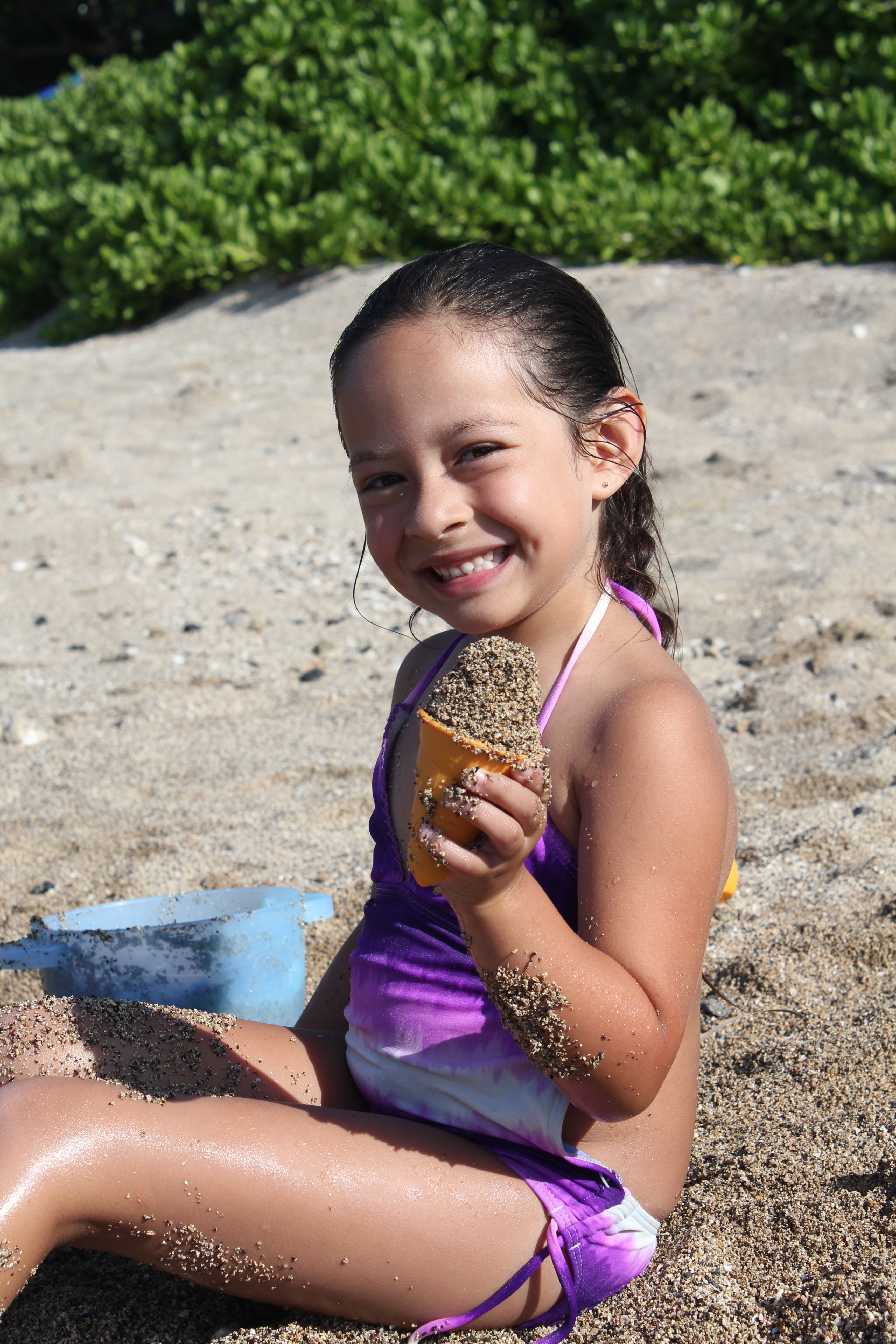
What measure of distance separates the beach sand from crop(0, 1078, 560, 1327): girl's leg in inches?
4.7

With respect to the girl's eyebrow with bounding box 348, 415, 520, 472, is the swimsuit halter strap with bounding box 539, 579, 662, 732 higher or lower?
lower

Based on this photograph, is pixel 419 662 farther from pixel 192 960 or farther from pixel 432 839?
pixel 432 839

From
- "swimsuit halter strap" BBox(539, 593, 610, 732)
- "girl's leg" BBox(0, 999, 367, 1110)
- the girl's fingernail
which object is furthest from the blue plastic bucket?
the girl's fingernail

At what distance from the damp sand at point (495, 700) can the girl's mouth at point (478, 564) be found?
19 cm

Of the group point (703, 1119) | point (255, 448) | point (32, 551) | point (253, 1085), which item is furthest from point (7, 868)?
point (255, 448)

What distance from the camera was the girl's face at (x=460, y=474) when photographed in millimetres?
1529

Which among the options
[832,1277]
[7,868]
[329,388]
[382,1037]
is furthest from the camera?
[329,388]

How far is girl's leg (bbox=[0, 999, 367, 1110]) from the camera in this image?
1715 mm

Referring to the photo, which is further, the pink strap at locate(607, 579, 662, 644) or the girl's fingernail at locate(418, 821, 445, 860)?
the pink strap at locate(607, 579, 662, 644)

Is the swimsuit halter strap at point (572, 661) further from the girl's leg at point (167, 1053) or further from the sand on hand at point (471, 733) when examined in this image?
the girl's leg at point (167, 1053)

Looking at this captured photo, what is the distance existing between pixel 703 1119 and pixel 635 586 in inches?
34.0

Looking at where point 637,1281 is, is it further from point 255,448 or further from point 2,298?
point 2,298

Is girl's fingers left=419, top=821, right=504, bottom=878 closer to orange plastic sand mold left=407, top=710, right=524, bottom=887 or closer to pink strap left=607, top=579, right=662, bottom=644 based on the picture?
orange plastic sand mold left=407, top=710, right=524, bottom=887

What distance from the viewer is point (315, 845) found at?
295 cm
